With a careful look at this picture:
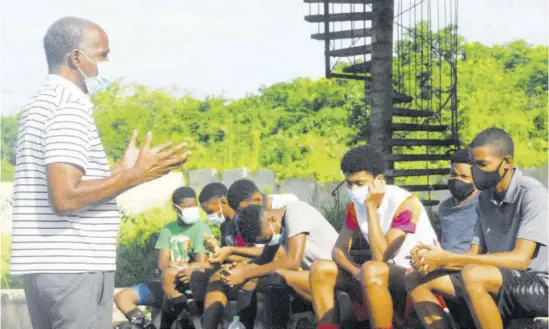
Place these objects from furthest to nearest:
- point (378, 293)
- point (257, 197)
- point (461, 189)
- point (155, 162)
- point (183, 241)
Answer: point (183, 241) < point (257, 197) < point (461, 189) < point (378, 293) < point (155, 162)

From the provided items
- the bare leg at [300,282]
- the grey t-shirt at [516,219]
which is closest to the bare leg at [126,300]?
the bare leg at [300,282]

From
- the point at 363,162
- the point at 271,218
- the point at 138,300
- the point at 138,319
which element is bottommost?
the point at 138,319

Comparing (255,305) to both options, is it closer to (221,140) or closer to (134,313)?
(134,313)

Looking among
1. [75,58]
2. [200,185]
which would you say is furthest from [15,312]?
[200,185]

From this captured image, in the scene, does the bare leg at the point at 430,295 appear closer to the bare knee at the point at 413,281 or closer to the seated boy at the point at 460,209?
the bare knee at the point at 413,281

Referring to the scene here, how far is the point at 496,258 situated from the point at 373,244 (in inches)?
36.4

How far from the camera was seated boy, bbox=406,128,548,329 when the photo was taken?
17.0 ft

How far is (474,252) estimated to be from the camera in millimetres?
5703

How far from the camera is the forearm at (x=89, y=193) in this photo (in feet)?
13.2

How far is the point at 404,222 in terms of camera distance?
6086 mm

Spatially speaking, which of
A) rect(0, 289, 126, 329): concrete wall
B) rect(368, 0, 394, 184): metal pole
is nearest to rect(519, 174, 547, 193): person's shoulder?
rect(0, 289, 126, 329): concrete wall

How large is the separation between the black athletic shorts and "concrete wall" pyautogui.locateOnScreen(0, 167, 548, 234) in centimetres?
842

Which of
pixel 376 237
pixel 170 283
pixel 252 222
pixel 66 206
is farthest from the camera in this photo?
pixel 170 283

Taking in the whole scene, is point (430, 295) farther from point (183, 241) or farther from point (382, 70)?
point (382, 70)
